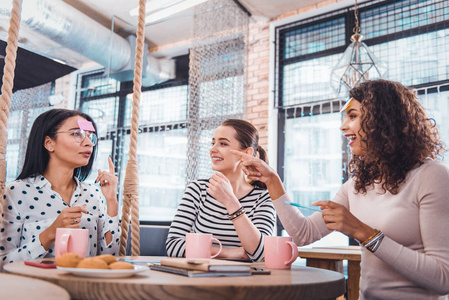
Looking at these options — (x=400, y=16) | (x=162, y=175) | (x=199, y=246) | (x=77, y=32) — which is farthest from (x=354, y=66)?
(x=162, y=175)

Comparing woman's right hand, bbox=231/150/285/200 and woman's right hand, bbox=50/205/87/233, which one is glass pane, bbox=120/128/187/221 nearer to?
woman's right hand, bbox=231/150/285/200

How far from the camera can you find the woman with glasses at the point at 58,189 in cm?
151

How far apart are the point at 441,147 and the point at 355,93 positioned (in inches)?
13.6

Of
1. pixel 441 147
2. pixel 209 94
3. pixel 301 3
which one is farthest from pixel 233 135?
pixel 301 3

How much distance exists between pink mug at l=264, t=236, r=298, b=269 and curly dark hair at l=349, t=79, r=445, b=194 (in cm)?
40

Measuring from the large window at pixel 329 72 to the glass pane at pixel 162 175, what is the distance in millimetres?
1490

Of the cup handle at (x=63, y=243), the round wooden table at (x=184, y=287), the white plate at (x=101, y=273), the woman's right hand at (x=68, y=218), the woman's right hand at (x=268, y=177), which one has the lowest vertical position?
the round wooden table at (x=184, y=287)

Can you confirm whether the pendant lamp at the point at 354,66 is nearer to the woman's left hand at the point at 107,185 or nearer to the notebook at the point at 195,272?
the woman's left hand at the point at 107,185

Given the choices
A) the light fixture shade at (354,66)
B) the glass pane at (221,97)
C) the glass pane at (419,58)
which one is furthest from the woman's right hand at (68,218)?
the glass pane at (419,58)

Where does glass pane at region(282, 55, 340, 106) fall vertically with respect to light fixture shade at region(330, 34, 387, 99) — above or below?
above

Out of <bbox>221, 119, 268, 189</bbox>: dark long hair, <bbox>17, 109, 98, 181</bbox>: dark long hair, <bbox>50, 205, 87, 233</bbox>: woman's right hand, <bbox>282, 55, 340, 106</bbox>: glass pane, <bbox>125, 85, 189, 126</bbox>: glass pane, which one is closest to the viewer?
<bbox>50, 205, 87, 233</bbox>: woman's right hand

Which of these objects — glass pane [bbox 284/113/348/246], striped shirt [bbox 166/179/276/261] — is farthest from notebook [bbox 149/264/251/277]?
glass pane [bbox 284/113/348/246]

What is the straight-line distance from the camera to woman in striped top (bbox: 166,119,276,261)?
1.51 meters

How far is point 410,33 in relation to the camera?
13.4 ft
